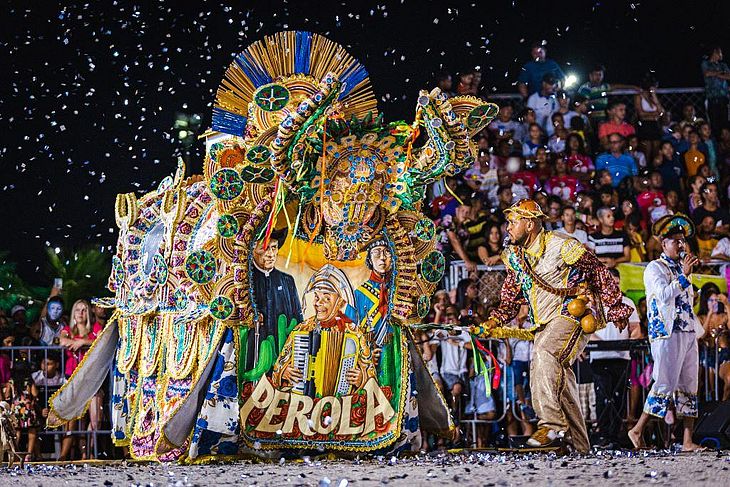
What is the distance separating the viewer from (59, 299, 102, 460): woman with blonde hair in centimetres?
1112

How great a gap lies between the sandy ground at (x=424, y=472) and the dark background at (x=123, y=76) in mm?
5395

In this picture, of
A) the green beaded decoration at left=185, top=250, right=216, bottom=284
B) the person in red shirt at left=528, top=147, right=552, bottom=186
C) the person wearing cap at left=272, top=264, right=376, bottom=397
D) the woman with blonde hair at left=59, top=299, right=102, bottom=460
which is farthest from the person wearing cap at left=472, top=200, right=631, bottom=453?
the person in red shirt at left=528, top=147, right=552, bottom=186

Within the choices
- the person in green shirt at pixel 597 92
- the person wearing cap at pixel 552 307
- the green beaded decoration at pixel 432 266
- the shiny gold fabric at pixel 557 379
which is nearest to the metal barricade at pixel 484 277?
the person in green shirt at pixel 597 92

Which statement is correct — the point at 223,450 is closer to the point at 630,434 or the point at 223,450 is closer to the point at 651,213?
the point at 630,434

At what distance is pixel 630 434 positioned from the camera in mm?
10078

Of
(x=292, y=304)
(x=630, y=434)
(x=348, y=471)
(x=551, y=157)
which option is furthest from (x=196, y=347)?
(x=551, y=157)

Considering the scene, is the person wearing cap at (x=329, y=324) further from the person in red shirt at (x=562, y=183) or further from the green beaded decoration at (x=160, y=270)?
the person in red shirt at (x=562, y=183)

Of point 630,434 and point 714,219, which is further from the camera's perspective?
point 714,219

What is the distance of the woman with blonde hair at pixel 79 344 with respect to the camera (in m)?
11.1

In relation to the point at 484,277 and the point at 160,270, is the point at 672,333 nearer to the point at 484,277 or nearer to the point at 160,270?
the point at 484,277

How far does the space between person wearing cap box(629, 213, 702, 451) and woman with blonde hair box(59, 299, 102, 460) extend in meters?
4.68

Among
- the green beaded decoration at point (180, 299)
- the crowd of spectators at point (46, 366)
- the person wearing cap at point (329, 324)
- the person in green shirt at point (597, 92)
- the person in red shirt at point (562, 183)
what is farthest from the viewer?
the person in green shirt at point (597, 92)

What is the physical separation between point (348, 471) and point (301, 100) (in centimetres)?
264

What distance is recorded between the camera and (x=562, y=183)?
13.6 metres
